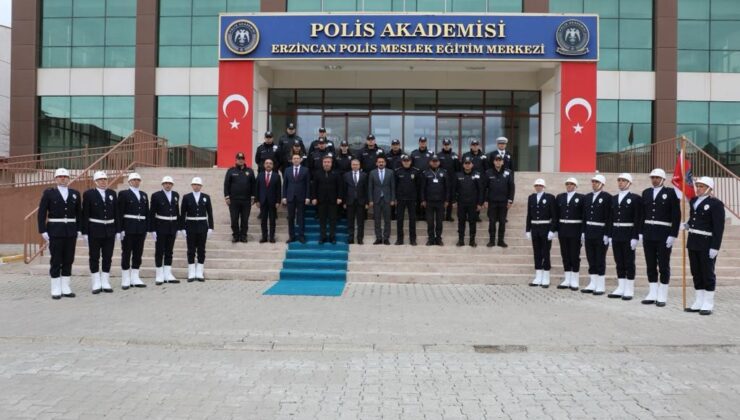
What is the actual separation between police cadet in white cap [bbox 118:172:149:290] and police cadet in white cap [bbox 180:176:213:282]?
80 centimetres

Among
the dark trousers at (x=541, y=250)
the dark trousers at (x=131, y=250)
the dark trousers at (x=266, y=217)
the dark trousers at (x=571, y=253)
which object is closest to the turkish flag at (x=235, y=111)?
the dark trousers at (x=266, y=217)

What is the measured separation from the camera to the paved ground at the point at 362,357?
4.80m

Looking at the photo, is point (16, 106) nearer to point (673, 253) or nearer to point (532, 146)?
point (532, 146)

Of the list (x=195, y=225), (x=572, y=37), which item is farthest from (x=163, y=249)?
(x=572, y=37)

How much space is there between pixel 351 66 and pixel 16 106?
614 inches

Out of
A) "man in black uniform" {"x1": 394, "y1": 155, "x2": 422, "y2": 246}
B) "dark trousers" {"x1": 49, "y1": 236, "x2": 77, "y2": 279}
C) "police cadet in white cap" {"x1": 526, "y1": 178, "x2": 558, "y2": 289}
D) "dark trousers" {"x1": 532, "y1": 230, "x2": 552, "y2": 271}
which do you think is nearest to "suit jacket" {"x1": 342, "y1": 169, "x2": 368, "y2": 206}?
"man in black uniform" {"x1": 394, "y1": 155, "x2": 422, "y2": 246}

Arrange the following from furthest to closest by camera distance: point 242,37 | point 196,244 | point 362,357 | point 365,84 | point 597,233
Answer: point 365,84
point 242,37
point 196,244
point 597,233
point 362,357

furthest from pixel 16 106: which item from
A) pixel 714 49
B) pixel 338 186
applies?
pixel 714 49

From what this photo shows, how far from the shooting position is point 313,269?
1223 cm

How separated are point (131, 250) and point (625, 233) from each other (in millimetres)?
9051

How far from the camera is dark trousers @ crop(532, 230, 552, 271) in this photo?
37.6ft

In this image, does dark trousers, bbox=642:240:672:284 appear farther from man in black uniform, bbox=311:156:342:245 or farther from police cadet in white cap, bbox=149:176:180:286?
police cadet in white cap, bbox=149:176:180:286

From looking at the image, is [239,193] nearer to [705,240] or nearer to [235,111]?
[235,111]

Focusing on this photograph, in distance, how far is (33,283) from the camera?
37.3 feet
